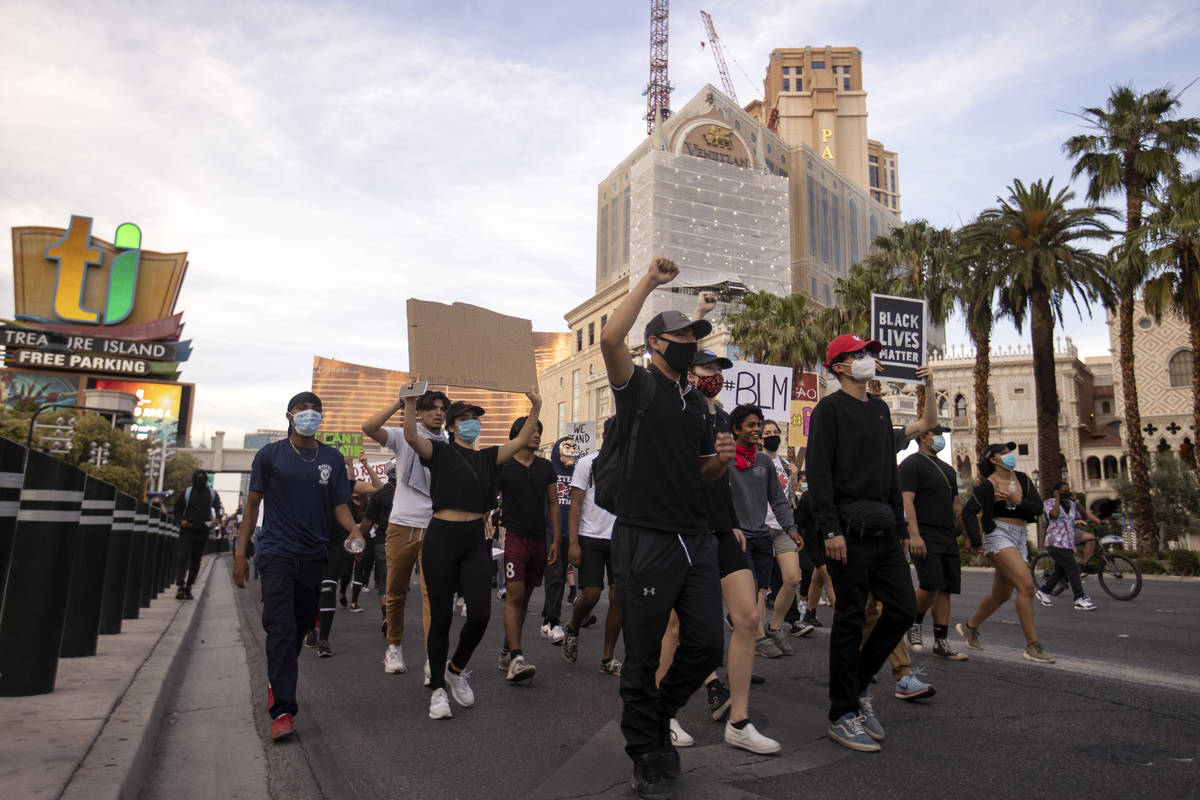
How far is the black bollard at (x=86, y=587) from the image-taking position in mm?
6562

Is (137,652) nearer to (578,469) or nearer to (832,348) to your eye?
(578,469)

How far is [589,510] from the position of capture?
296 inches

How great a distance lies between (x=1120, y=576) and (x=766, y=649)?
8926 millimetres

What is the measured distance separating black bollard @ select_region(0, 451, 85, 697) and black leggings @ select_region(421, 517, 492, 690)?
2.24m

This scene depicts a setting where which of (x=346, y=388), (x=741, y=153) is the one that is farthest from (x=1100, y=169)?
(x=346, y=388)

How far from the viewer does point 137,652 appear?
7.12 metres

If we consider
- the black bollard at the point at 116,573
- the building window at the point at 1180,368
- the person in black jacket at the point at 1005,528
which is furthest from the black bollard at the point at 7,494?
the building window at the point at 1180,368

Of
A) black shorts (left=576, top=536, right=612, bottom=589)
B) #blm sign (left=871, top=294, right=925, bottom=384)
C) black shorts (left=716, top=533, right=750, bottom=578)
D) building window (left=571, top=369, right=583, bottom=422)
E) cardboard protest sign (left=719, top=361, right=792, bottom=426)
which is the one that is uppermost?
building window (left=571, top=369, right=583, bottom=422)

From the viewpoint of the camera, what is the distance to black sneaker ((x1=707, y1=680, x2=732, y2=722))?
16.5 ft

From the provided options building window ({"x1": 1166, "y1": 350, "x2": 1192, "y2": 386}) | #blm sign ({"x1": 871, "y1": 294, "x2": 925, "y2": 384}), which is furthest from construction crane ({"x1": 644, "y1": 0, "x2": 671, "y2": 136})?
#blm sign ({"x1": 871, "y1": 294, "x2": 925, "y2": 384})

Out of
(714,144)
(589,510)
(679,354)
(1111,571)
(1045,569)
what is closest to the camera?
(679,354)

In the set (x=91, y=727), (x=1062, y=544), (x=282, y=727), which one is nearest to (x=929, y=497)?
(x=282, y=727)

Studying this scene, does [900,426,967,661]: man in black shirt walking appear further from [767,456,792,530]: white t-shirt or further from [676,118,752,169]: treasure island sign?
[676,118,752,169]: treasure island sign

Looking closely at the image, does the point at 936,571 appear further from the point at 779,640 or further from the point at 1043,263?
the point at 1043,263
